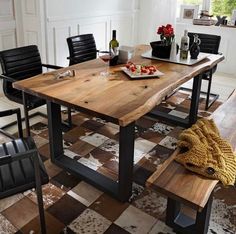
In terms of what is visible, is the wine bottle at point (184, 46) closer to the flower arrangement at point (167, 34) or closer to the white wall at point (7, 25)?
the flower arrangement at point (167, 34)

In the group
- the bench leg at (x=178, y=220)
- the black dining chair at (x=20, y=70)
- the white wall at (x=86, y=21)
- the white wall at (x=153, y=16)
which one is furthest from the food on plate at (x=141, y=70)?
the white wall at (x=153, y=16)

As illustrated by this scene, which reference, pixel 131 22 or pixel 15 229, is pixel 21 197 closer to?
pixel 15 229

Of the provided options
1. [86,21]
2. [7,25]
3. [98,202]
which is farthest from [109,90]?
[86,21]

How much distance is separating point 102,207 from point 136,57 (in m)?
1.54

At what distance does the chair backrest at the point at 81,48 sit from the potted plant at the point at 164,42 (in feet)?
3.04

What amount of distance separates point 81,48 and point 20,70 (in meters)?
0.86

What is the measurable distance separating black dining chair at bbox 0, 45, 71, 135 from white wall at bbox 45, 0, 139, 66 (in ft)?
3.06

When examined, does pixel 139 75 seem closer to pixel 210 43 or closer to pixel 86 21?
pixel 210 43

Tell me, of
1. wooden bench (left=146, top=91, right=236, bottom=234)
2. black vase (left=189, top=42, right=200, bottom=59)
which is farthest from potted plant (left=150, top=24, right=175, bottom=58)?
wooden bench (left=146, top=91, right=236, bottom=234)

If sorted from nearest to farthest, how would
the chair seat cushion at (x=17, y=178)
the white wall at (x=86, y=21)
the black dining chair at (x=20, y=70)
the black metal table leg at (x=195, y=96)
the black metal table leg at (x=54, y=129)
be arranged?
the chair seat cushion at (x=17, y=178) < the black metal table leg at (x=54, y=129) < the black dining chair at (x=20, y=70) < the black metal table leg at (x=195, y=96) < the white wall at (x=86, y=21)

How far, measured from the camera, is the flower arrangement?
2.73 metres

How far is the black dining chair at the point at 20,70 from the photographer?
258cm

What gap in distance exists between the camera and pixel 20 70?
279cm

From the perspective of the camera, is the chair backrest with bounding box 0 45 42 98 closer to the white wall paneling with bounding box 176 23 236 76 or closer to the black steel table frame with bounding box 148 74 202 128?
the black steel table frame with bounding box 148 74 202 128
